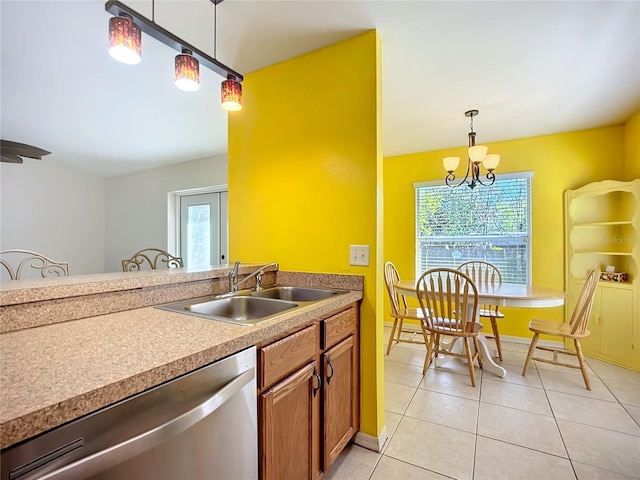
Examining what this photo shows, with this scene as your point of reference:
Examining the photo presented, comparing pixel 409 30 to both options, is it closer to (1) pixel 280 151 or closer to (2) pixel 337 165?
(2) pixel 337 165

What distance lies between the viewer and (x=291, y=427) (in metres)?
1.21

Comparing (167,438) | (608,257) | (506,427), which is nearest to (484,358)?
(506,427)

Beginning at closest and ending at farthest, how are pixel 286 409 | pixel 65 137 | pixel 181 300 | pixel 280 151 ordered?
pixel 286 409, pixel 181 300, pixel 280 151, pixel 65 137

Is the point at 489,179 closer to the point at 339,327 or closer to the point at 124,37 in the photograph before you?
the point at 339,327

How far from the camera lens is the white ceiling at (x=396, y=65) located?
1699 millimetres

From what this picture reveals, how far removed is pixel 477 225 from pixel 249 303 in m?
3.14

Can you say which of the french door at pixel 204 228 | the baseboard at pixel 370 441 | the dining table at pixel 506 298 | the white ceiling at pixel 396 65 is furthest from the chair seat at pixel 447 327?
the french door at pixel 204 228

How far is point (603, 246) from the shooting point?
10.4ft

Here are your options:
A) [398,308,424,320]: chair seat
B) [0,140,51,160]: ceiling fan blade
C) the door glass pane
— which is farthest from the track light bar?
[0,140,51,160]: ceiling fan blade

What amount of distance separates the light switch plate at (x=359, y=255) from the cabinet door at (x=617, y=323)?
2.79 m

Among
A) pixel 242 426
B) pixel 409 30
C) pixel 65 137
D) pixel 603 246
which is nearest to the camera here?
pixel 242 426

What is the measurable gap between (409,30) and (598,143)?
2.77 m

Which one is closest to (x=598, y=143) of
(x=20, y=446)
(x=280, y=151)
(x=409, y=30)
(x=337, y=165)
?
(x=409, y=30)

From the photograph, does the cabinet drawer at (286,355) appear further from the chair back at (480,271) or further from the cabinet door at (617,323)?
the cabinet door at (617,323)
